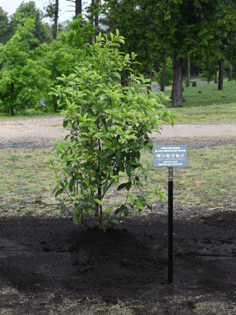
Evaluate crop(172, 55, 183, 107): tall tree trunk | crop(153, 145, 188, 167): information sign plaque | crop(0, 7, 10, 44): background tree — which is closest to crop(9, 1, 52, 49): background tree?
crop(0, 7, 10, 44): background tree

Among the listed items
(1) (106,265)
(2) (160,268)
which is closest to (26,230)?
(1) (106,265)

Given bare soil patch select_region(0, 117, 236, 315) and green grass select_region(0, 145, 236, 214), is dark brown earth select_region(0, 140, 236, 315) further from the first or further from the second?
green grass select_region(0, 145, 236, 214)

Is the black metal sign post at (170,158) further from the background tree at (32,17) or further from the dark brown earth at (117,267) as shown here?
the background tree at (32,17)

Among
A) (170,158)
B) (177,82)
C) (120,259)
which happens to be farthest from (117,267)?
(177,82)

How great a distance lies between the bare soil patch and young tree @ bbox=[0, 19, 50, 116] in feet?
53.5

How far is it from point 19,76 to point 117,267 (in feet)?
60.4

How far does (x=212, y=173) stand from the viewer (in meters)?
8.16

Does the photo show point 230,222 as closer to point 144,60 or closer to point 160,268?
point 160,268

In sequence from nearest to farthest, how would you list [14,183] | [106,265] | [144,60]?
[106,265]
[14,183]
[144,60]

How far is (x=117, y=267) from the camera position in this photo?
156 inches

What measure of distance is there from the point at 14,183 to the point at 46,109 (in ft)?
54.5

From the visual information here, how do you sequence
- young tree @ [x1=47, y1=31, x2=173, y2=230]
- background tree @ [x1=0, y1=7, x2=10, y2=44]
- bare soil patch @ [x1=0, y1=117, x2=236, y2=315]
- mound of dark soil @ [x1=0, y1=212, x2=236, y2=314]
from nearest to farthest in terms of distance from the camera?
bare soil patch @ [x1=0, y1=117, x2=236, y2=315]
mound of dark soil @ [x1=0, y1=212, x2=236, y2=314]
young tree @ [x1=47, y1=31, x2=173, y2=230]
background tree @ [x1=0, y1=7, x2=10, y2=44]

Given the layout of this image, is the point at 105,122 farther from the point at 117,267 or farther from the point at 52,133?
the point at 52,133

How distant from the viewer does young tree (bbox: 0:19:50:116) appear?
20.8m
